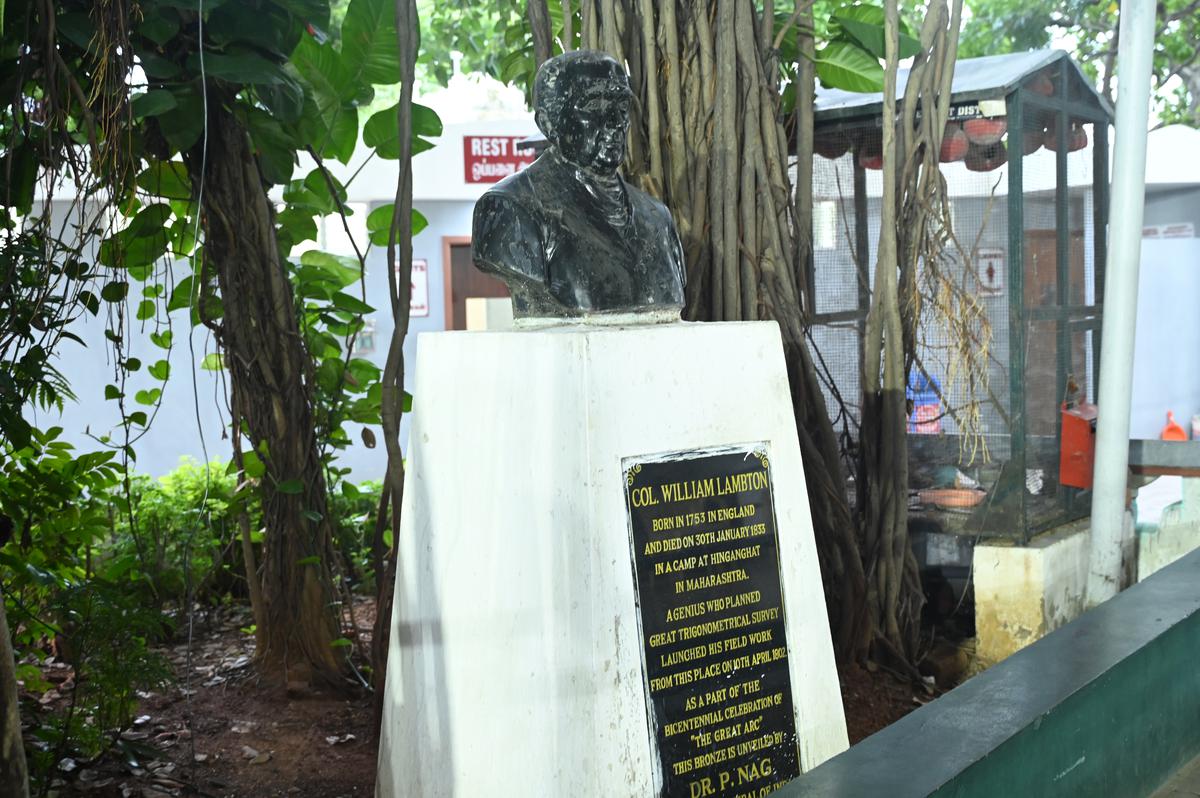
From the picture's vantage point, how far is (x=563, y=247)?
2781mm

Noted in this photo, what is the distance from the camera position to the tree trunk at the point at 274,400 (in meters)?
4.01

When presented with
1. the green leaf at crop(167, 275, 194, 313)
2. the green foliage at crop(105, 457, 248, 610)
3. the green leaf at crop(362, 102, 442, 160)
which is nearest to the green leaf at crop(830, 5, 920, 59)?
the green leaf at crop(362, 102, 442, 160)

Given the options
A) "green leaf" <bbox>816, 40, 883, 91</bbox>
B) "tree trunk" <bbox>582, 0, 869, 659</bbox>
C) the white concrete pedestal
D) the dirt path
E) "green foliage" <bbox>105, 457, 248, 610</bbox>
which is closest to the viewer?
the white concrete pedestal

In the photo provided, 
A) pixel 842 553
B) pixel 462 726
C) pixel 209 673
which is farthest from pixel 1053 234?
pixel 209 673

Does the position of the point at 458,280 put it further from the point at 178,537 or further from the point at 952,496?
the point at 952,496

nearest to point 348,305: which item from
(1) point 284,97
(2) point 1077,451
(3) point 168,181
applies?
(3) point 168,181

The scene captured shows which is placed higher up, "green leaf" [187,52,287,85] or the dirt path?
"green leaf" [187,52,287,85]

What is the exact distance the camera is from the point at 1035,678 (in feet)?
7.42

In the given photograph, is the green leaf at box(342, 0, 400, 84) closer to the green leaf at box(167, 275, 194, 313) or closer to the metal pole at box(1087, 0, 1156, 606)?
the green leaf at box(167, 275, 194, 313)

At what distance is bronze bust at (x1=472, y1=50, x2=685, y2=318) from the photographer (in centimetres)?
277

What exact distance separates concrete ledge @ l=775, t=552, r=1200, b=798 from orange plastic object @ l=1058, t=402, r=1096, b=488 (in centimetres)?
147

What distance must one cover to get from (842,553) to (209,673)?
241 cm

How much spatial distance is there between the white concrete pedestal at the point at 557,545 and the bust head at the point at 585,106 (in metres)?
0.46

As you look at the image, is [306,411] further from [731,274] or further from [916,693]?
[916,693]
